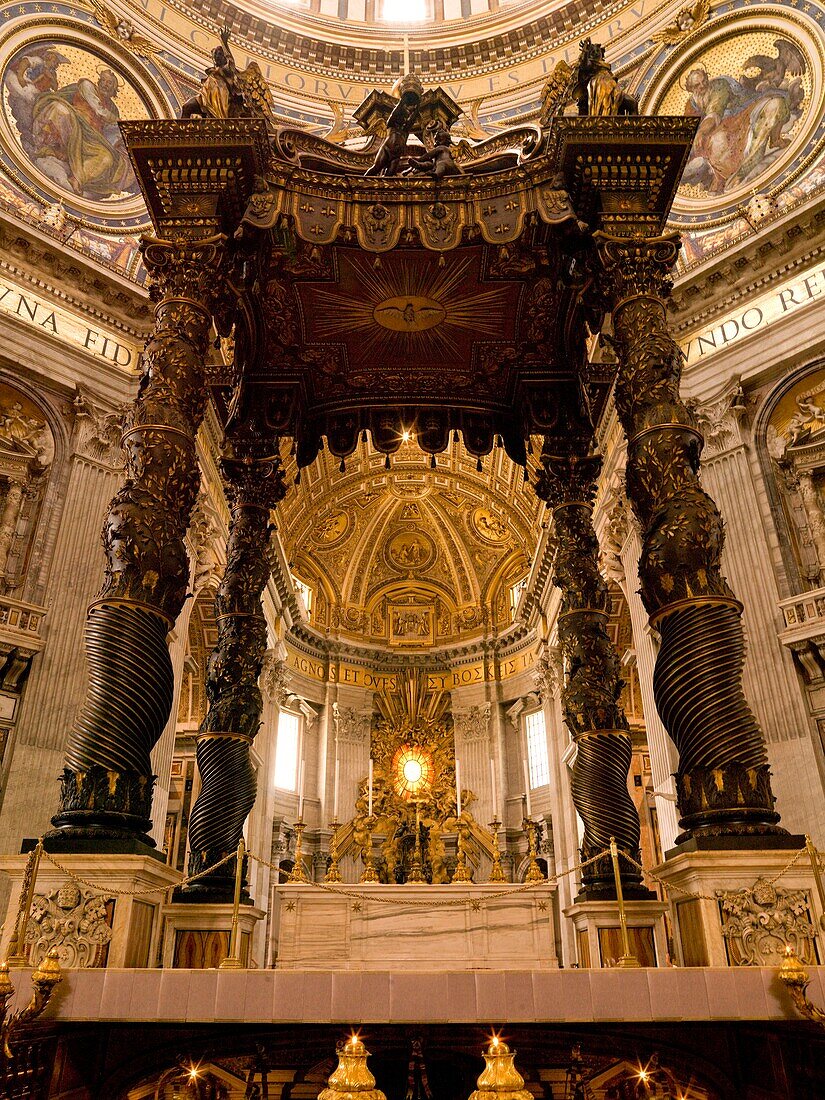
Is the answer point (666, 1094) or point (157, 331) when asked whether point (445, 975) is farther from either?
point (157, 331)

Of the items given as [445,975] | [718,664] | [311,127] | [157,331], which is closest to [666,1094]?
[445,975]

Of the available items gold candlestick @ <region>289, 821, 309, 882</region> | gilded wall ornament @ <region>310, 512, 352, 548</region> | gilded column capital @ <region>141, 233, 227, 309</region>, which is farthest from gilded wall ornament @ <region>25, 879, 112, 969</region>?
gilded wall ornament @ <region>310, 512, 352, 548</region>

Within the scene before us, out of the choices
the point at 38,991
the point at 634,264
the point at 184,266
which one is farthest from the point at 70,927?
the point at 634,264

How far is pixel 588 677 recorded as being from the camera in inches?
241

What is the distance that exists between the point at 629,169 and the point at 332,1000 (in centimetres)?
471

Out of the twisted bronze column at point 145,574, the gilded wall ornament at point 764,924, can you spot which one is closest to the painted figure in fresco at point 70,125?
the twisted bronze column at point 145,574

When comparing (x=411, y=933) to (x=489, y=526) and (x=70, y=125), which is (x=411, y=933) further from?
(x=489, y=526)

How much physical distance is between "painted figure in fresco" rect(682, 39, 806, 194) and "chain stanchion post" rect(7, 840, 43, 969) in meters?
12.3

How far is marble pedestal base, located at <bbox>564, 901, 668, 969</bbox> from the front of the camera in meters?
5.09

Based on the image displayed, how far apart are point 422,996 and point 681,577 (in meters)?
2.36

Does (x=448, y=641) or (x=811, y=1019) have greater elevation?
(x=448, y=641)

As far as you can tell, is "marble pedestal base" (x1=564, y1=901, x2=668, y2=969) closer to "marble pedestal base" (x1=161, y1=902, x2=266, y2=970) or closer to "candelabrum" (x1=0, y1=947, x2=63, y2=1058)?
"marble pedestal base" (x1=161, y1=902, x2=266, y2=970)

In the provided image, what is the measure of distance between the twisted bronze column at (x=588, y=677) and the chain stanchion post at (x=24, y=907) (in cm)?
364

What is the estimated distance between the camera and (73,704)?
9180mm
